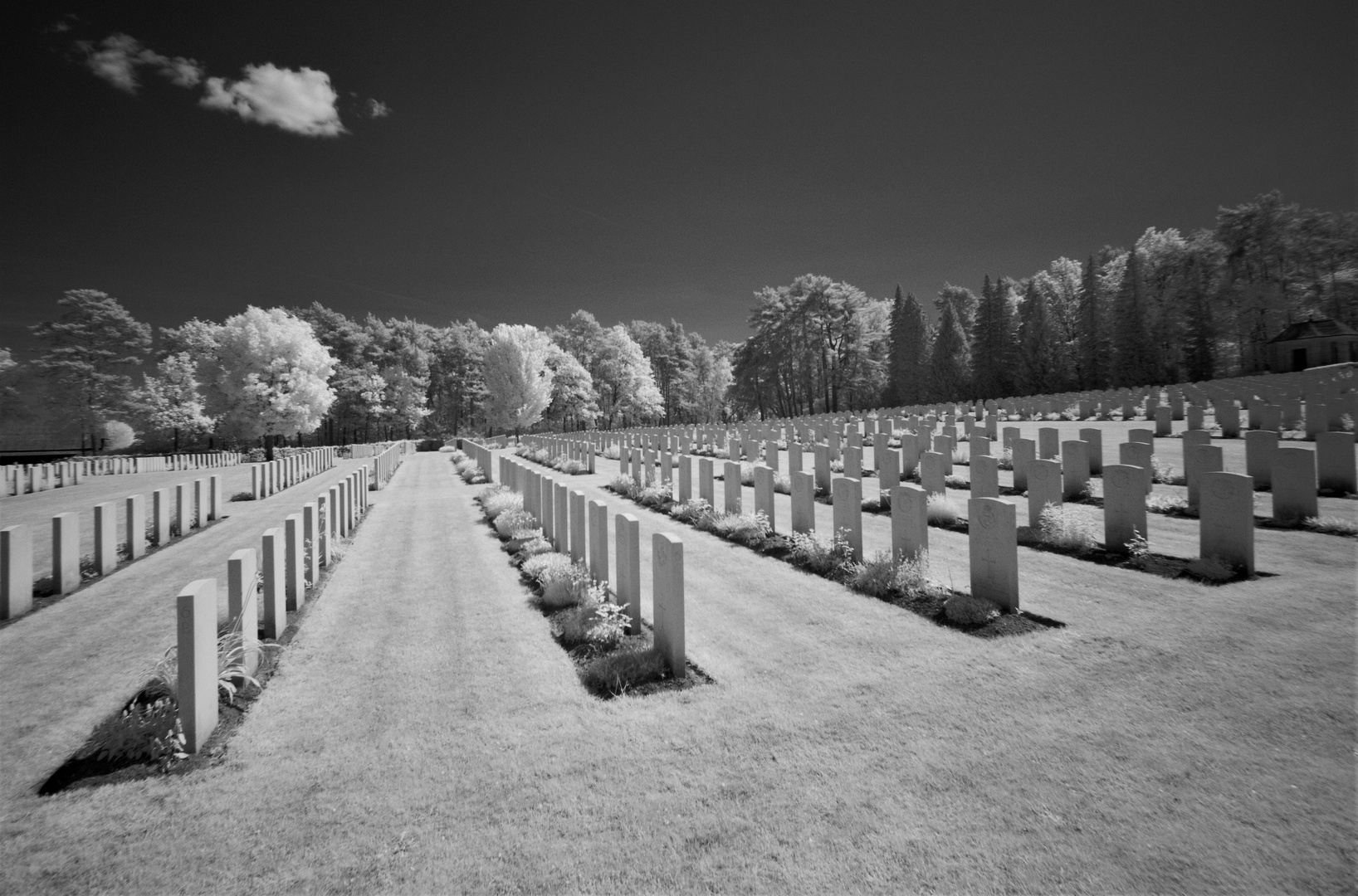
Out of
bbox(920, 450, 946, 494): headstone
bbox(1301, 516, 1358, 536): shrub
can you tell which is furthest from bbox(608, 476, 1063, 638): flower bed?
bbox(1301, 516, 1358, 536): shrub

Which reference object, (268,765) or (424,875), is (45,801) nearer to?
(268,765)

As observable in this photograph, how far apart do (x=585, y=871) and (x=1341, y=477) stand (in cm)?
1172

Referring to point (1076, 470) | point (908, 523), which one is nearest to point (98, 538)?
point (908, 523)

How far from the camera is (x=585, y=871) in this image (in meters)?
2.43

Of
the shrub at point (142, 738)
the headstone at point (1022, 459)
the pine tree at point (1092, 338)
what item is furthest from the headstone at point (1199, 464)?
the pine tree at point (1092, 338)

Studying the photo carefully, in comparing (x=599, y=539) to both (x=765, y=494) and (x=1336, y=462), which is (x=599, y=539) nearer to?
(x=765, y=494)

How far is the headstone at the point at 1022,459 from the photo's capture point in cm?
1030

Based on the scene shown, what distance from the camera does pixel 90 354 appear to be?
4078cm

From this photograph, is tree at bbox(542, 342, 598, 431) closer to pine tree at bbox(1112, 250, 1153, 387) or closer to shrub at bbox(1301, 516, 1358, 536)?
pine tree at bbox(1112, 250, 1153, 387)

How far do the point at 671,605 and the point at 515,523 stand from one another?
5.94 m

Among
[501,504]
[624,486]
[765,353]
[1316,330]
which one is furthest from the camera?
[765,353]

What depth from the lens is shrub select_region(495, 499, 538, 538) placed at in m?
9.50

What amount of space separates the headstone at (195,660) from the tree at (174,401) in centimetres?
4700

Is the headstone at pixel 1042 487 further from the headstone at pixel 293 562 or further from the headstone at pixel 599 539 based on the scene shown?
the headstone at pixel 293 562
